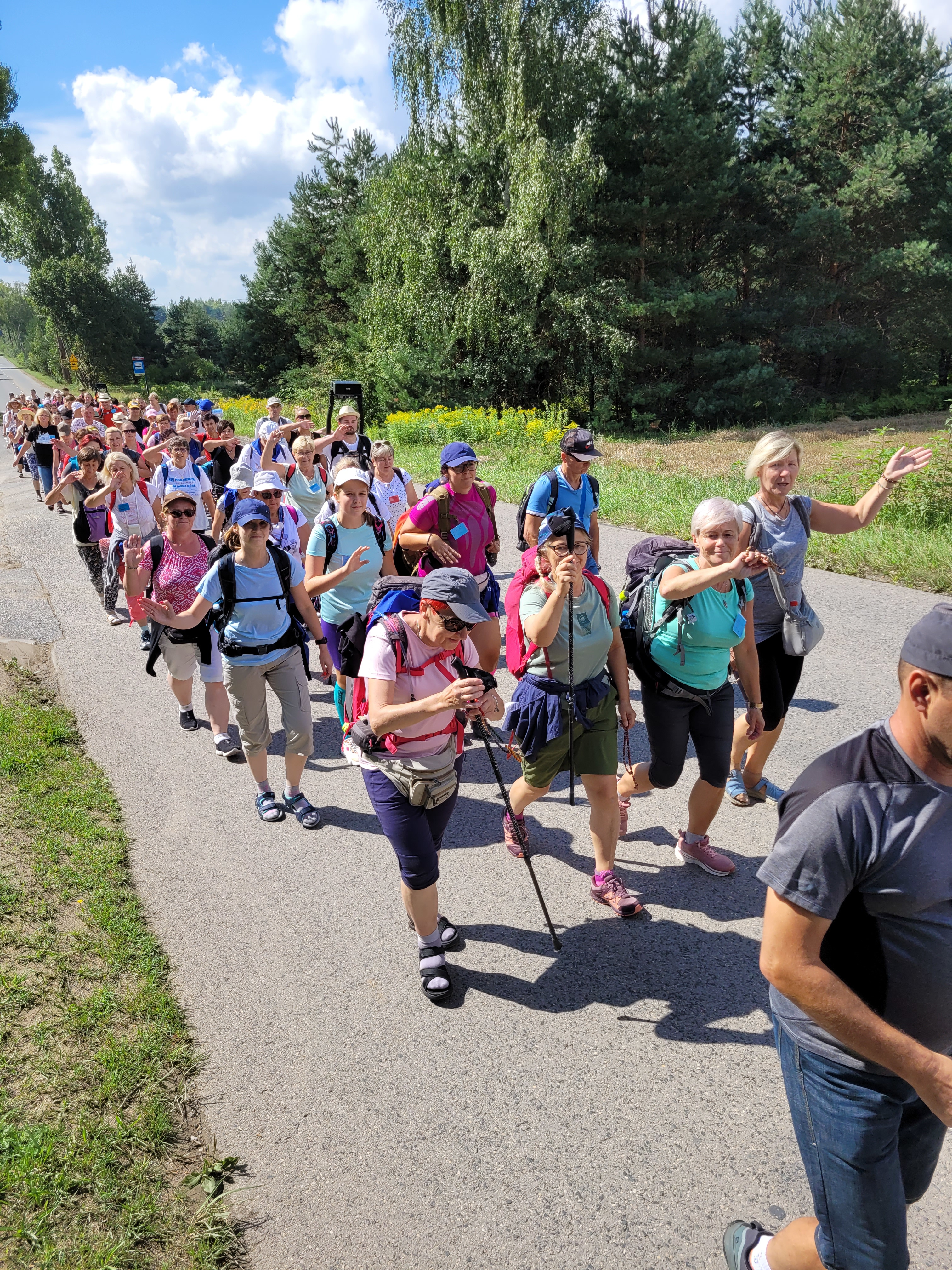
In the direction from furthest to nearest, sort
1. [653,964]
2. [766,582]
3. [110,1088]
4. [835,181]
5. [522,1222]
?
1. [835,181]
2. [766,582]
3. [653,964]
4. [110,1088]
5. [522,1222]

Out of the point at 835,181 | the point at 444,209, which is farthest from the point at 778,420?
the point at 444,209

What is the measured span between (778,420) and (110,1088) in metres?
30.6

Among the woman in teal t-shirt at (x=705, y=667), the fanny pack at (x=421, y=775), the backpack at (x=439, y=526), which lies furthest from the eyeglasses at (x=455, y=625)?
the backpack at (x=439, y=526)

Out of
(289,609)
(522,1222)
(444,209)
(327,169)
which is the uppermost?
(327,169)

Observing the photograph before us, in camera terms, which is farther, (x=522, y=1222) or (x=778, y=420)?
(x=778, y=420)

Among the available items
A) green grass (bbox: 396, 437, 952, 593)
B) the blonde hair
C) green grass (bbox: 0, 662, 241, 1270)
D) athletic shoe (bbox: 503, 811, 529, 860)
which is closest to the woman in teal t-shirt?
the blonde hair

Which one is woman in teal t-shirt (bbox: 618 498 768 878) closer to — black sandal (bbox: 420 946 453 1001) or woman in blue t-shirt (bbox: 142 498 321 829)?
black sandal (bbox: 420 946 453 1001)

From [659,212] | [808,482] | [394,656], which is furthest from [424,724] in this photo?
[659,212]

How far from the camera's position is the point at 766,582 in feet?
14.6

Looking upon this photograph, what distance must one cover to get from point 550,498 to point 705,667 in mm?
2194

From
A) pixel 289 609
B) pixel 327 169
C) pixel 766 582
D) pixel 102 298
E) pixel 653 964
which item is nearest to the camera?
pixel 653 964

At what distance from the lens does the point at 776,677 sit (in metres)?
4.56

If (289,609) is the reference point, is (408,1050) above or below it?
below

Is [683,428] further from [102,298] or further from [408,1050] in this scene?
[102,298]
